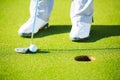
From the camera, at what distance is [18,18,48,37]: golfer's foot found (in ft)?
12.0

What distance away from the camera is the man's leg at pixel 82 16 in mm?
3658

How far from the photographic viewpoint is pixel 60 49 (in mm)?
3273

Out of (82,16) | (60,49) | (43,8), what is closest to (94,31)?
(82,16)

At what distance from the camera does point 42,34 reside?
3.79 meters

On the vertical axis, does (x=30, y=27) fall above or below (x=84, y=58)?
above

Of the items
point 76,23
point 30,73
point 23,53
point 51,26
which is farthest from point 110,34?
point 30,73

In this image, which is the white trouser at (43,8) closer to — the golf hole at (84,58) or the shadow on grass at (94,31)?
the shadow on grass at (94,31)

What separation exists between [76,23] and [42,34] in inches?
16.9

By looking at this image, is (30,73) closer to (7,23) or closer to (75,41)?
(75,41)

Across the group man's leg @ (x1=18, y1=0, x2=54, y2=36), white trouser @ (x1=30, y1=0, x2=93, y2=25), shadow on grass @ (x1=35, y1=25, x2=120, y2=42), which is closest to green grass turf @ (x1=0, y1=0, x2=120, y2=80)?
shadow on grass @ (x1=35, y1=25, x2=120, y2=42)

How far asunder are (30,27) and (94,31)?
0.80m

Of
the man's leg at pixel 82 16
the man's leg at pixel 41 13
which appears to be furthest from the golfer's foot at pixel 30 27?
the man's leg at pixel 82 16

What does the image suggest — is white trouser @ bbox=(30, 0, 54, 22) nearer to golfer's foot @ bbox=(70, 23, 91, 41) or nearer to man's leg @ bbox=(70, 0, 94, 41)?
man's leg @ bbox=(70, 0, 94, 41)

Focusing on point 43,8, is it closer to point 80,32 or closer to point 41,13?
point 41,13
